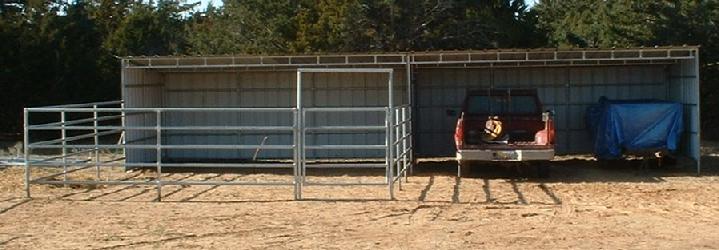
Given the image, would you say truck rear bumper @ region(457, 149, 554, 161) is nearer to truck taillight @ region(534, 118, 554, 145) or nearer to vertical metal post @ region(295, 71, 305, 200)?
truck taillight @ region(534, 118, 554, 145)

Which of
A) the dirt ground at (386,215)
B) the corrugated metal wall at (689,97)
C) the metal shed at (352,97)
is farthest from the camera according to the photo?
the metal shed at (352,97)

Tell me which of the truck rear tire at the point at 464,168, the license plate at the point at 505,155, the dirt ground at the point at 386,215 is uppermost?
the license plate at the point at 505,155

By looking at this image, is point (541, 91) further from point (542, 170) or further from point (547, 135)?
point (547, 135)

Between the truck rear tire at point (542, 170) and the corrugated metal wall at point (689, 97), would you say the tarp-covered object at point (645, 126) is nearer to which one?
the corrugated metal wall at point (689, 97)

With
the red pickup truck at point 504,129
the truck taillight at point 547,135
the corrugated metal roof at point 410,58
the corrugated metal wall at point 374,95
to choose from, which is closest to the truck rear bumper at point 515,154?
the red pickup truck at point 504,129

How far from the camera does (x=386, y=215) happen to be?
35.9 feet

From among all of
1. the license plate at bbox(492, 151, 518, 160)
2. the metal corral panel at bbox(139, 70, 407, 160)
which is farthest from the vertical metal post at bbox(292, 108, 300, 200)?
the metal corral panel at bbox(139, 70, 407, 160)

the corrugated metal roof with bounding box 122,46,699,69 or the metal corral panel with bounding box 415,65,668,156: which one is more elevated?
the corrugated metal roof with bounding box 122,46,699,69

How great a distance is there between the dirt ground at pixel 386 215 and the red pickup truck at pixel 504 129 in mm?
532

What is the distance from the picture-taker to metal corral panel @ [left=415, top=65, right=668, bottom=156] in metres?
19.2

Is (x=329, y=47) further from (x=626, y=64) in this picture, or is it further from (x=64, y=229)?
(x=64, y=229)

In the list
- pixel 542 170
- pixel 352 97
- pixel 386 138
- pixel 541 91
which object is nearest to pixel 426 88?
pixel 352 97

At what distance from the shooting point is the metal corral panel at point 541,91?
19156 mm

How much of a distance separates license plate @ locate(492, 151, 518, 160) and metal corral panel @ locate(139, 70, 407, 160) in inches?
180
